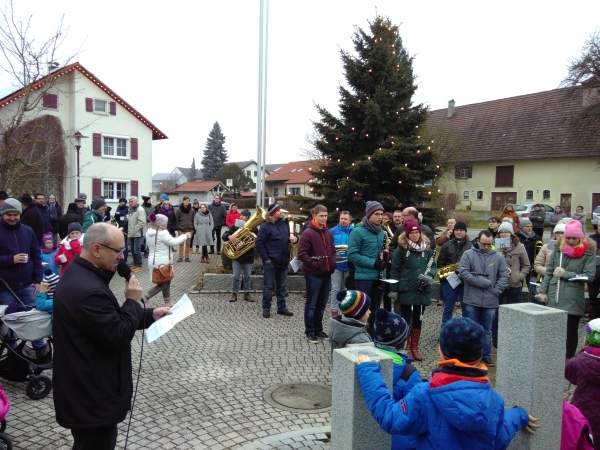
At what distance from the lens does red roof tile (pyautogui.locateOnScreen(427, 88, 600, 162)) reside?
3838 centimetres

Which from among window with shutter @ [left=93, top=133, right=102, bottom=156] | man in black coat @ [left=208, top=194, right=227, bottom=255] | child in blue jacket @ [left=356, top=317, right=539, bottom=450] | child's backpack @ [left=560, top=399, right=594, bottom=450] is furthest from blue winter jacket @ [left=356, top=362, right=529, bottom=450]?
window with shutter @ [left=93, top=133, right=102, bottom=156]

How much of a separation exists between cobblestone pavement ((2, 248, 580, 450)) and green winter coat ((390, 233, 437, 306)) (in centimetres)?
85

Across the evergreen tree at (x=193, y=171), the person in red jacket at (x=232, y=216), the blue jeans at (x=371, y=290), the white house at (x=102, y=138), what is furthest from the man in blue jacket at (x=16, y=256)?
the evergreen tree at (x=193, y=171)

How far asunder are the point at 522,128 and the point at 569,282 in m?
40.6

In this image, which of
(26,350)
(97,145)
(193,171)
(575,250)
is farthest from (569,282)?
(193,171)

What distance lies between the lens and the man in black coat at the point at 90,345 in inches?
108

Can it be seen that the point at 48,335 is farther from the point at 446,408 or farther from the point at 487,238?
the point at 487,238

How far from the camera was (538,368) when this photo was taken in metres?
3.40

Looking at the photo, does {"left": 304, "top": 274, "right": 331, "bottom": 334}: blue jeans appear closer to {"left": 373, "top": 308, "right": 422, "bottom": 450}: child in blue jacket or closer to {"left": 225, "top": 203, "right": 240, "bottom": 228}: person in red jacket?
{"left": 373, "top": 308, "right": 422, "bottom": 450}: child in blue jacket

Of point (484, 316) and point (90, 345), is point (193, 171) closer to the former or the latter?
point (484, 316)

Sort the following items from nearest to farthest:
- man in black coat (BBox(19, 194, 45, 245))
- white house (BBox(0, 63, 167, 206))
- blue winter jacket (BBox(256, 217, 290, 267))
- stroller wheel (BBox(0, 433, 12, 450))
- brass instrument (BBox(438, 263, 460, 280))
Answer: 1. stroller wheel (BBox(0, 433, 12, 450))
2. brass instrument (BBox(438, 263, 460, 280))
3. blue winter jacket (BBox(256, 217, 290, 267))
4. man in black coat (BBox(19, 194, 45, 245))
5. white house (BBox(0, 63, 167, 206))

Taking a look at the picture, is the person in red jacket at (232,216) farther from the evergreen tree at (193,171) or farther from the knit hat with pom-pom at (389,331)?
the evergreen tree at (193,171)

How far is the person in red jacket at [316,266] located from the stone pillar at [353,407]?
4.26m

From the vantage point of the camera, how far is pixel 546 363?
343cm
